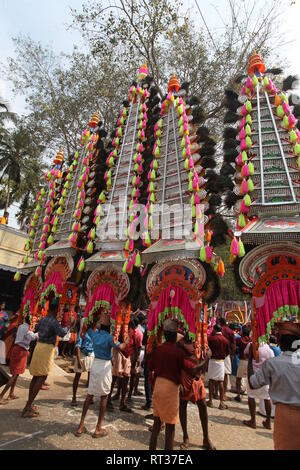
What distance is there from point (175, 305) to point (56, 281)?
360 cm

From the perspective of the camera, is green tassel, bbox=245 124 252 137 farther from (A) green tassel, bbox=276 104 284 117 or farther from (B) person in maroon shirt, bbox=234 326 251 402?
(B) person in maroon shirt, bbox=234 326 251 402

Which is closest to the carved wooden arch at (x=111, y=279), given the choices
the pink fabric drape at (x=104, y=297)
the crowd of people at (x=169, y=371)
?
the pink fabric drape at (x=104, y=297)

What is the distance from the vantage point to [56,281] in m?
7.65

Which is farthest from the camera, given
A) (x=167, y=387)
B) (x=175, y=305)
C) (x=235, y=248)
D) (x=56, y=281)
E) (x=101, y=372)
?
(x=56, y=281)

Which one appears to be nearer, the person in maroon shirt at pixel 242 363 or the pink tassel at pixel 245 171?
the pink tassel at pixel 245 171

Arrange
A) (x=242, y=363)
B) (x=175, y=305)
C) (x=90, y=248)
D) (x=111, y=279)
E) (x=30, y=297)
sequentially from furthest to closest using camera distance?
1. (x=30, y=297)
2. (x=242, y=363)
3. (x=90, y=248)
4. (x=111, y=279)
5. (x=175, y=305)

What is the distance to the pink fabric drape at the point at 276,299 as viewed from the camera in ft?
14.6

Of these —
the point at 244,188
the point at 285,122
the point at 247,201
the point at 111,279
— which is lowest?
the point at 111,279

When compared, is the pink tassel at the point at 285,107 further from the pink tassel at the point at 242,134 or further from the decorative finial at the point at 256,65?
the decorative finial at the point at 256,65

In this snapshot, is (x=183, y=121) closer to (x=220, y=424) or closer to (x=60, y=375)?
(x=220, y=424)

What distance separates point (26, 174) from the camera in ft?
64.4

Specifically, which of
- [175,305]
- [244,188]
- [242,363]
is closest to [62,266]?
[175,305]

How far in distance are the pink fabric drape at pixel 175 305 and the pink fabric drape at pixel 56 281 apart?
116 inches

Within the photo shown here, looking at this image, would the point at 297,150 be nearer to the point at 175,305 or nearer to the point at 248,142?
the point at 248,142
